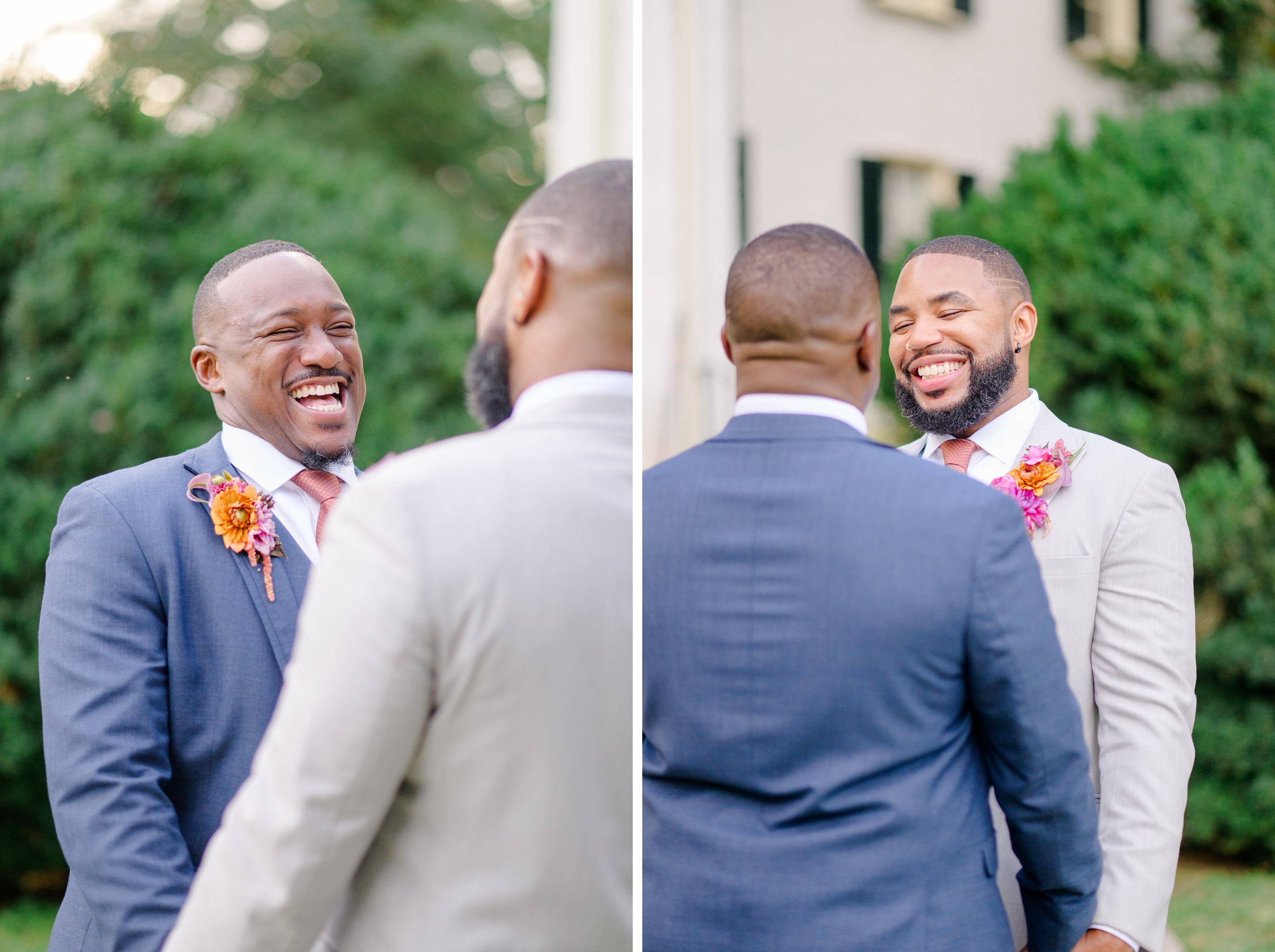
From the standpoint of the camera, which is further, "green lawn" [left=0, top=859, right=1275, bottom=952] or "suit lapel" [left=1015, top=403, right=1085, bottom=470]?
"green lawn" [left=0, top=859, right=1275, bottom=952]

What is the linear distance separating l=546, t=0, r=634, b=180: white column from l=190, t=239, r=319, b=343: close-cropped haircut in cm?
106

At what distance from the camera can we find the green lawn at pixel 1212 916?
2.00m

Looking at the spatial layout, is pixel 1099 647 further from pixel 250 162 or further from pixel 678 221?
pixel 250 162

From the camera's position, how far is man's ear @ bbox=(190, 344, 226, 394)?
60.4 inches

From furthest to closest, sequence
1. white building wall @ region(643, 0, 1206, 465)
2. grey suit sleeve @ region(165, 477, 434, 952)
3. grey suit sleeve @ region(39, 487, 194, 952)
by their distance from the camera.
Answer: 1. white building wall @ region(643, 0, 1206, 465)
2. grey suit sleeve @ region(39, 487, 194, 952)
3. grey suit sleeve @ region(165, 477, 434, 952)

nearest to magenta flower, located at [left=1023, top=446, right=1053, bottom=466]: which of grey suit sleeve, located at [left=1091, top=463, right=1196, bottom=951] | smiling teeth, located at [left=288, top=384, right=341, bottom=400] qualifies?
grey suit sleeve, located at [left=1091, top=463, right=1196, bottom=951]

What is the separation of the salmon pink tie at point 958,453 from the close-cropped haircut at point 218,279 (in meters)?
1.02

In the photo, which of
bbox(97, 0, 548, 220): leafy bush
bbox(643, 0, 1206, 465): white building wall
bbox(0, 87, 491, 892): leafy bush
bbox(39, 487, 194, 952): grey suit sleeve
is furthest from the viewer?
bbox(97, 0, 548, 220): leafy bush

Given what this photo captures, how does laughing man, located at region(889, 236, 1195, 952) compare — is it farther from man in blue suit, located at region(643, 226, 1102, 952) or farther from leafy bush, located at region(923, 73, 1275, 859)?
leafy bush, located at region(923, 73, 1275, 859)

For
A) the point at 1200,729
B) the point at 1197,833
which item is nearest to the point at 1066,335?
the point at 1200,729

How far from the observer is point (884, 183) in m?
4.02

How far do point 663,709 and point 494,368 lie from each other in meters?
0.56

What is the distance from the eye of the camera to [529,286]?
1.47m

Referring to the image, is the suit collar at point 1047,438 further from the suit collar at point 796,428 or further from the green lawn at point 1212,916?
the green lawn at point 1212,916
